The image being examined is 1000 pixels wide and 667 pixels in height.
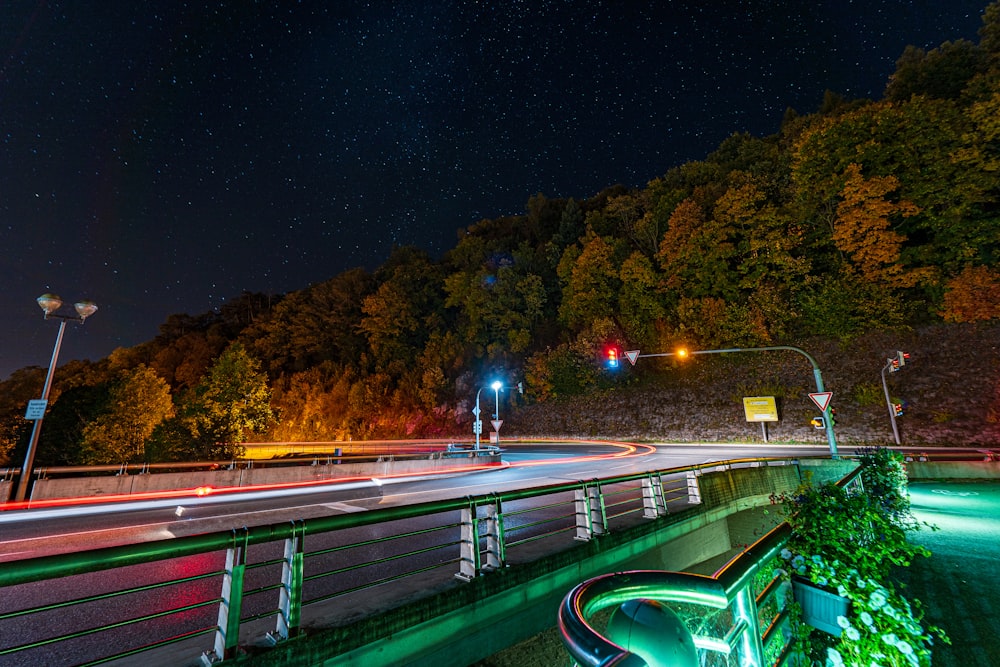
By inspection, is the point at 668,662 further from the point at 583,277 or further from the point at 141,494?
the point at 583,277

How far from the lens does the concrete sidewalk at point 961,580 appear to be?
4.82m

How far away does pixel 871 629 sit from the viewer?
2906 millimetres

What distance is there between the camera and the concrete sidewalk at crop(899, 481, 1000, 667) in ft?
15.8

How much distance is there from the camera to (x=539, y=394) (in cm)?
4634

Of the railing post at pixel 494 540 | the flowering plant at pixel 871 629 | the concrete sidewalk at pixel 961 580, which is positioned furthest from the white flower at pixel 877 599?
the railing post at pixel 494 540

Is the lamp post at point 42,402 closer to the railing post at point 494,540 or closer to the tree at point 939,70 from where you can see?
the railing post at point 494,540

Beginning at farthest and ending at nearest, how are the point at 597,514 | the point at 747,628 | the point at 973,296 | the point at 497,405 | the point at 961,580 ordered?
the point at 497,405
the point at 973,296
the point at 597,514
the point at 961,580
the point at 747,628

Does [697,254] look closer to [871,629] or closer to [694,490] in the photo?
[694,490]

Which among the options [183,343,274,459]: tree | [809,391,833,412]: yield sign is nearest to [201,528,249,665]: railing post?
[809,391,833,412]: yield sign

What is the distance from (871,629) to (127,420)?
41.5m

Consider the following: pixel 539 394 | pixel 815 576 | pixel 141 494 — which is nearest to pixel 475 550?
pixel 815 576

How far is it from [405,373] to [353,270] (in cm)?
2844

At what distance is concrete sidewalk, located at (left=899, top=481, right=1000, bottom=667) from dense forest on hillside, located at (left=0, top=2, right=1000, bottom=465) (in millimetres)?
24320

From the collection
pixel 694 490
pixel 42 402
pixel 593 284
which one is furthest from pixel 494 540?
pixel 593 284
